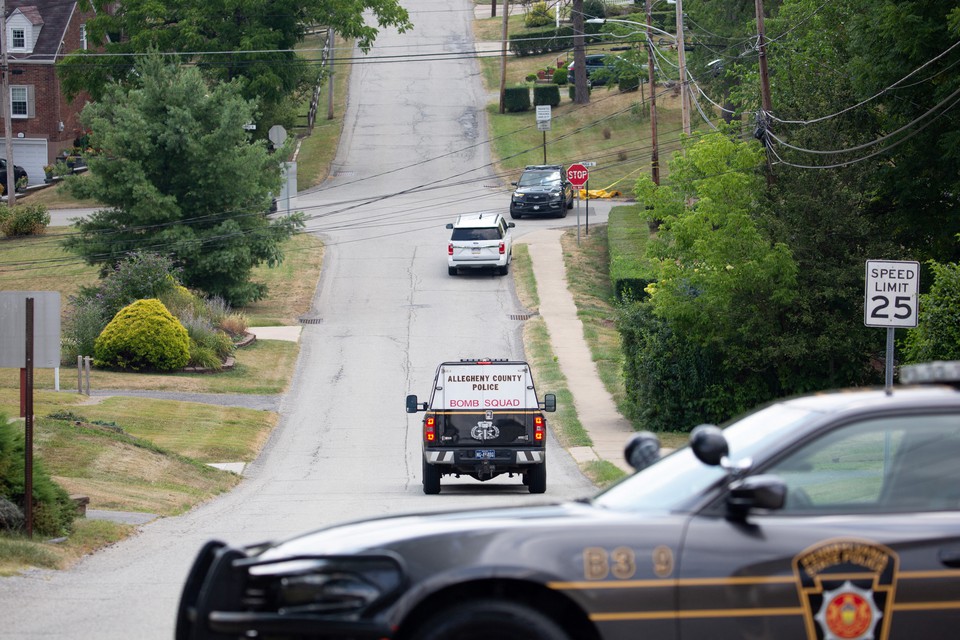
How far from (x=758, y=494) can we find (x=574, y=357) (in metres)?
29.1

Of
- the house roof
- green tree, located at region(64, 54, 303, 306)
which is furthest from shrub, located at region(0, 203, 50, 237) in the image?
the house roof

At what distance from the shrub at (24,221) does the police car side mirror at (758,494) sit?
48426mm

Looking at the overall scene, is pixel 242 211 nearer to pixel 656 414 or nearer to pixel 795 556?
pixel 656 414

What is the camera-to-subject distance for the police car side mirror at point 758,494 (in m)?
4.61

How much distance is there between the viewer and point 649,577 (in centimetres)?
473

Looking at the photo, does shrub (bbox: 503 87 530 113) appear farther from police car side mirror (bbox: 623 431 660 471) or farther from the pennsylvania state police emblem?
the pennsylvania state police emblem

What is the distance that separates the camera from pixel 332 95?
69.3 metres

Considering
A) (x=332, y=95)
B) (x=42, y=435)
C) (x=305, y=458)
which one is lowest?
(x=305, y=458)

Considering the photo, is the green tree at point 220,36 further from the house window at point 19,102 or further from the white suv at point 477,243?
the white suv at point 477,243

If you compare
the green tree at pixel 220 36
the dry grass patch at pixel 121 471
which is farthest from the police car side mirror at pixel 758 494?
the green tree at pixel 220 36

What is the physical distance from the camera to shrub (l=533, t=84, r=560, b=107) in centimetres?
6744

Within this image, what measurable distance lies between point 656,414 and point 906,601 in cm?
2256

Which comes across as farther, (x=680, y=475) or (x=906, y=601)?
(x=680, y=475)

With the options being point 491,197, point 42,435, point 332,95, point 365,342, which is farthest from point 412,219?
point 42,435
